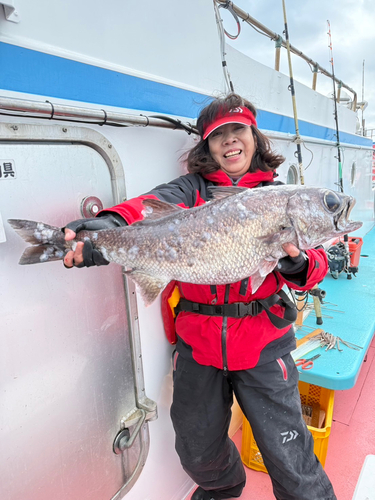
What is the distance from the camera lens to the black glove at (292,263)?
1812mm

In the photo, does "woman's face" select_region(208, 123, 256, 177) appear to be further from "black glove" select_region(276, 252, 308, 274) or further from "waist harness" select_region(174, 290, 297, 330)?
"waist harness" select_region(174, 290, 297, 330)

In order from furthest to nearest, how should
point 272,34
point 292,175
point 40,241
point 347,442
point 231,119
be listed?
point 292,175
point 272,34
point 347,442
point 231,119
point 40,241

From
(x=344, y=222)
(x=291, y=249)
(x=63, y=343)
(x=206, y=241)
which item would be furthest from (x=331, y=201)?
(x=63, y=343)

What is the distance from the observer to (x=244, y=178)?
2.26 meters

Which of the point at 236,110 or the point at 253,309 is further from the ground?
the point at 236,110

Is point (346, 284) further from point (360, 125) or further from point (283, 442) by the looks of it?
point (360, 125)

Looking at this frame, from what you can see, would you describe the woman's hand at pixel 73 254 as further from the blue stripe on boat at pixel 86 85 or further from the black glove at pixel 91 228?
the blue stripe on boat at pixel 86 85

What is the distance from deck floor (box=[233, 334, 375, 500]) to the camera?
2844mm

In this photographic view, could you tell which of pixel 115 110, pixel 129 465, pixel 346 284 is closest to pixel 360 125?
pixel 346 284

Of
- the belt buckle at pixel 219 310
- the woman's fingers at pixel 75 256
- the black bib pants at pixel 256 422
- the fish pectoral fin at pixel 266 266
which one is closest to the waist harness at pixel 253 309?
the belt buckle at pixel 219 310

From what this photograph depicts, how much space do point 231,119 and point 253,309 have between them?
125cm

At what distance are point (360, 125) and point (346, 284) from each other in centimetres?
761

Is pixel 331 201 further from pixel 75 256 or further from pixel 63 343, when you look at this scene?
pixel 63 343

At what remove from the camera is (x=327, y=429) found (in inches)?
107
